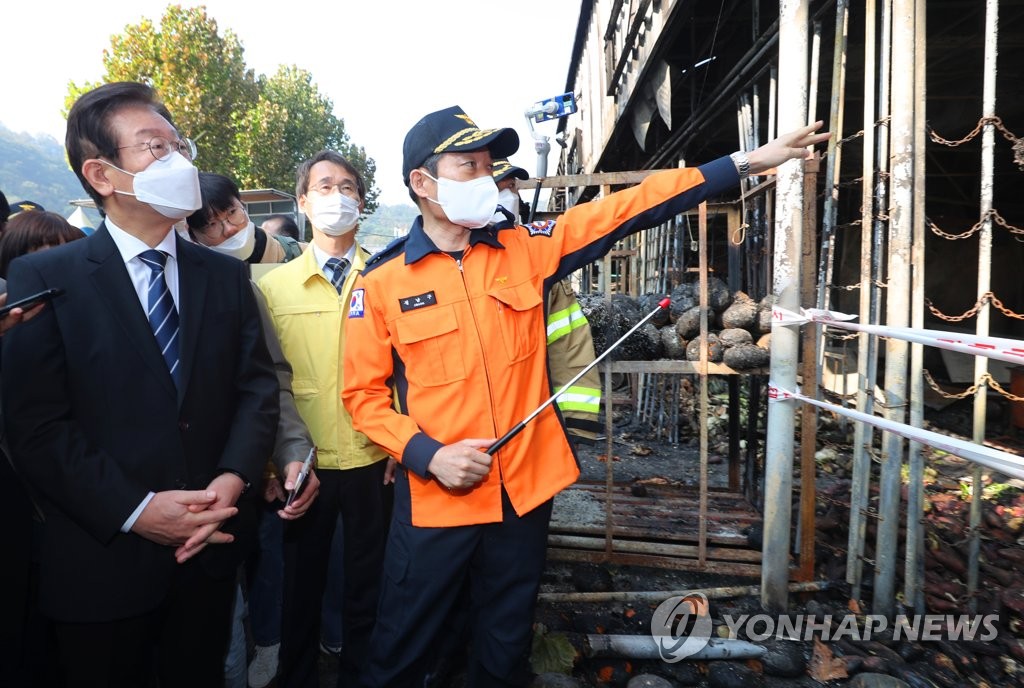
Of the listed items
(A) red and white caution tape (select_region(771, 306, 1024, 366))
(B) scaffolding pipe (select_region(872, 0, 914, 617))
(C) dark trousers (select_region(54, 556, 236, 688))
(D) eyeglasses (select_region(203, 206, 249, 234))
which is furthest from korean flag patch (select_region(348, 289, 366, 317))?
(B) scaffolding pipe (select_region(872, 0, 914, 617))

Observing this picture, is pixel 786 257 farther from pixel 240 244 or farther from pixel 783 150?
pixel 240 244

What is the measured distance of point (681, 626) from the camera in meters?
3.04

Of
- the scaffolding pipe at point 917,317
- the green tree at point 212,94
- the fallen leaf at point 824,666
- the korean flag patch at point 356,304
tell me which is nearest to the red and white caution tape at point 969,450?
the scaffolding pipe at point 917,317

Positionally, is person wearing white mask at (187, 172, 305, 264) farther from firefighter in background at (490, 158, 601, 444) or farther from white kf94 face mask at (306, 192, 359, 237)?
firefighter in background at (490, 158, 601, 444)

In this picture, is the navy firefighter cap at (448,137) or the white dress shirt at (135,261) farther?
the navy firefighter cap at (448,137)

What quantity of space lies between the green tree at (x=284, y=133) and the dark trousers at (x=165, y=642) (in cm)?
1408

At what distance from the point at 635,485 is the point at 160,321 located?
373 cm

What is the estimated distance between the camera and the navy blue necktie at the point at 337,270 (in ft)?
8.41

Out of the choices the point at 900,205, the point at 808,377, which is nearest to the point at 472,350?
the point at 808,377

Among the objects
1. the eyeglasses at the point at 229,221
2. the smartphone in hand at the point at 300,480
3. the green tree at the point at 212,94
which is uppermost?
the green tree at the point at 212,94

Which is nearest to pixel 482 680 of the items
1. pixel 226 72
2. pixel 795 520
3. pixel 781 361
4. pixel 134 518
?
pixel 134 518

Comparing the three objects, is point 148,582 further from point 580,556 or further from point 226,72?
point 226,72

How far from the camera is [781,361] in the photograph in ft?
9.73

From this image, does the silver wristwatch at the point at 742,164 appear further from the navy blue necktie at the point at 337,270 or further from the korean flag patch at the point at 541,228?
the navy blue necktie at the point at 337,270
